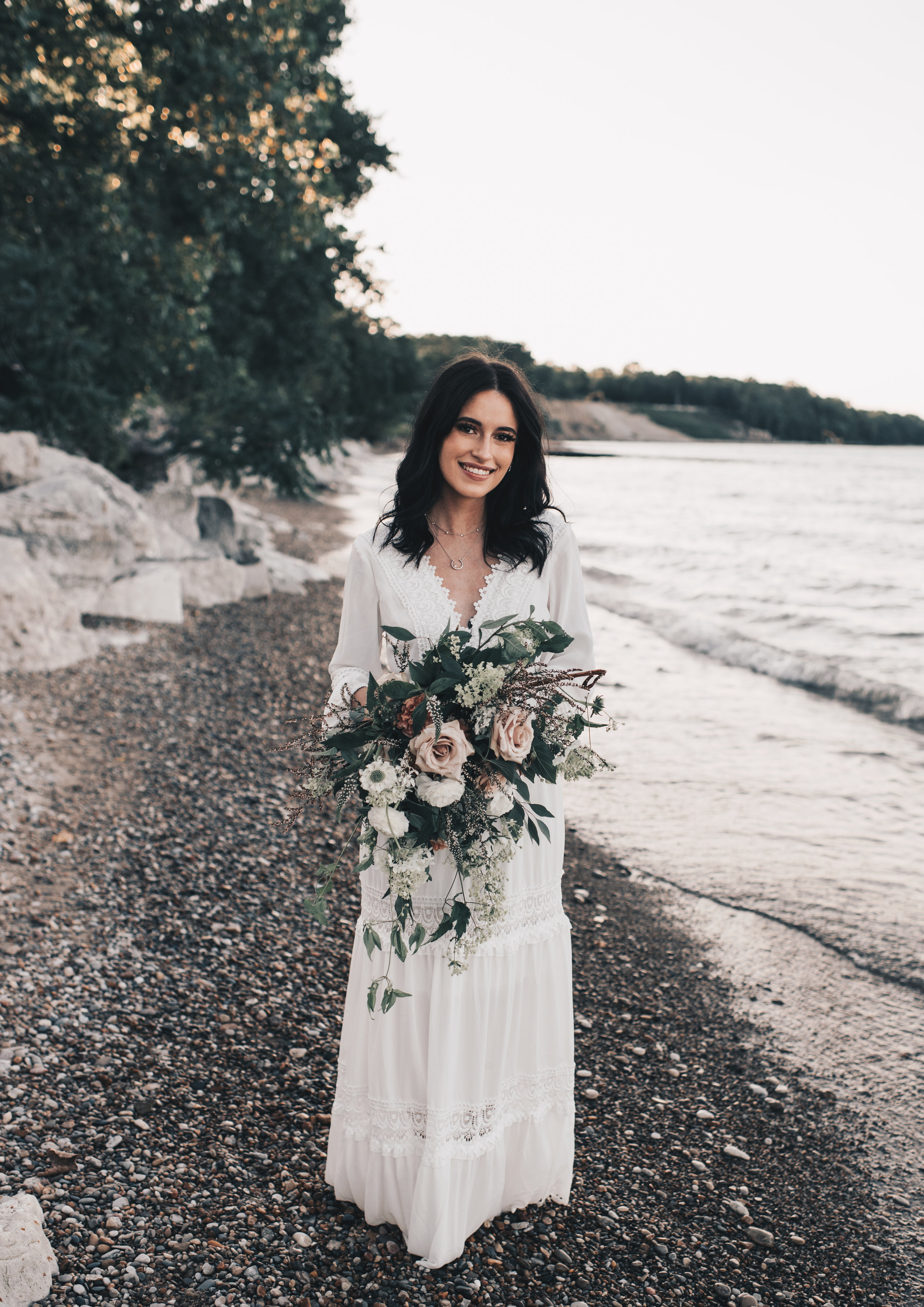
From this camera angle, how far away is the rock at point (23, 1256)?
2.61 meters

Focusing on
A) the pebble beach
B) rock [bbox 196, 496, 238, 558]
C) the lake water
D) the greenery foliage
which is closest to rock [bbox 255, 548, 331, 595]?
rock [bbox 196, 496, 238, 558]

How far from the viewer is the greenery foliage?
106 m

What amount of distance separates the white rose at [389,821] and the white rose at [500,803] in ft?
0.92

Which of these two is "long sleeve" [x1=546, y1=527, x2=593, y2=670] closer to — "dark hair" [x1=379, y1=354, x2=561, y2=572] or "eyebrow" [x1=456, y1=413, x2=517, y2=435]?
"dark hair" [x1=379, y1=354, x2=561, y2=572]

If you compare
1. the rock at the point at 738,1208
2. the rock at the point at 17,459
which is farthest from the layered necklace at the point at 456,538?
the rock at the point at 17,459

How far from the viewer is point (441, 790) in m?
2.38

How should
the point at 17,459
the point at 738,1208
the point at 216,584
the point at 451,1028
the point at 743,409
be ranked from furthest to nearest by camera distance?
the point at 743,409 → the point at 216,584 → the point at 17,459 → the point at 738,1208 → the point at 451,1028

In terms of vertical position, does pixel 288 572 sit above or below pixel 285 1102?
above

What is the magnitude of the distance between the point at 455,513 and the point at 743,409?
12337cm

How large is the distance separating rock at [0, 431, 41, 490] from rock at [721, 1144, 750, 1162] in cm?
1086

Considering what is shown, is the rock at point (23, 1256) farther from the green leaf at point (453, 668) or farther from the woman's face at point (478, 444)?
the woman's face at point (478, 444)

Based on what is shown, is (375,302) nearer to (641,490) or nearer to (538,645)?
(538,645)

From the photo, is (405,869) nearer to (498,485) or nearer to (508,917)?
(508,917)

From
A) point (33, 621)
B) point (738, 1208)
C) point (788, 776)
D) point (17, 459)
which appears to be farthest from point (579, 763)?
point (17, 459)
